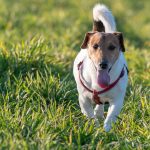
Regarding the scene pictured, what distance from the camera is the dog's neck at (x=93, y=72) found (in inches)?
235

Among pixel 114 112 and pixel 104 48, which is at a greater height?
pixel 104 48

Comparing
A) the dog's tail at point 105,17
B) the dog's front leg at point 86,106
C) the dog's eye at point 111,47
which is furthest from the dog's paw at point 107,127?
the dog's tail at point 105,17

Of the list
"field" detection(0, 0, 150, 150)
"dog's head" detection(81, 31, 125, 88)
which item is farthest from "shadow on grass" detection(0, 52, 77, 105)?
"dog's head" detection(81, 31, 125, 88)

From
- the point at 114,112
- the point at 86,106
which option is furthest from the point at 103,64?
the point at 86,106

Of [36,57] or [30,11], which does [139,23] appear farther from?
[36,57]

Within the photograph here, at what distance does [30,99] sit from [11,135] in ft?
3.98

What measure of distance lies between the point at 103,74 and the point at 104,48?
254 millimetres

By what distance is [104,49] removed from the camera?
19.2 ft

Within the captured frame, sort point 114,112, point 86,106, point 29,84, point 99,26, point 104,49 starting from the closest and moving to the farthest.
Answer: point 104,49 → point 114,112 → point 86,106 → point 29,84 → point 99,26

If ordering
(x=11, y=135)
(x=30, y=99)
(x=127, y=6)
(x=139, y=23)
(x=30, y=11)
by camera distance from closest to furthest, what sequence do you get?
(x=11, y=135)
(x=30, y=99)
(x=30, y=11)
(x=139, y=23)
(x=127, y=6)

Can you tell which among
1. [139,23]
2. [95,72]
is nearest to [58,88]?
[95,72]

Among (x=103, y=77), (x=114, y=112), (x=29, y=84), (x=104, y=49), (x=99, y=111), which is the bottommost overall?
(x=99, y=111)

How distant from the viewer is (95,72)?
594 cm

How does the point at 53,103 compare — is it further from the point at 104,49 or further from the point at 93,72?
the point at 104,49
